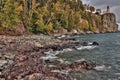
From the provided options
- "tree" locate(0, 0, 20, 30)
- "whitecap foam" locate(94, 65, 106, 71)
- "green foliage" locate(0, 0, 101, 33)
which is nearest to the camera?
"whitecap foam" locate(94, 65, 106, 71)

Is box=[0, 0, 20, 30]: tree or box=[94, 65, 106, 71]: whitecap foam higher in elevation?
box=[0, 0, 20, 30]: tree

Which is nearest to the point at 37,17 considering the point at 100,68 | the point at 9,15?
the point at 9,15

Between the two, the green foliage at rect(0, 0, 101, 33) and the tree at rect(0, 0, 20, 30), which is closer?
the tree at rect(0, 0, 20, 30)

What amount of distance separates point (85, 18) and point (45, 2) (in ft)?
172

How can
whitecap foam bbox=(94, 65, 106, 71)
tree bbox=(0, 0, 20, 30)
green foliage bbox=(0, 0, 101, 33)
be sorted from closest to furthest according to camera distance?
whitecap foam bbox=(94, 65, 106, 71) → tree bbox=(0, 0, 20, 30) → green foliage bbox=(0, 0, 101, 33)

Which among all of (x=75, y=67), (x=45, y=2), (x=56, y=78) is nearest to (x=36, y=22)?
(x=45, y=2)

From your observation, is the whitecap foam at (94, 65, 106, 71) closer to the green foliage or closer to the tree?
the green foliage

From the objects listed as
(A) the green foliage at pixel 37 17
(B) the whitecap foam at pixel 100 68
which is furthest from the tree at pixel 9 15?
(B) the whitecap foam at pixel 100 68

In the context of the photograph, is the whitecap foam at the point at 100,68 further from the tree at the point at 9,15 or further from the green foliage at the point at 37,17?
the tree at the point at 9,15

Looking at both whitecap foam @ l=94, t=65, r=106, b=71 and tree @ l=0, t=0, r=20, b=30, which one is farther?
tree @ l=0, t=0, r=20, b=30

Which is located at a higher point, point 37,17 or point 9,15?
point 9,15

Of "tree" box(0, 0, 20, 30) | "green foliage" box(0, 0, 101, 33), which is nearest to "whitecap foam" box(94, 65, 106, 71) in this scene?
"green foliage" box(0, 0, 101, 33)

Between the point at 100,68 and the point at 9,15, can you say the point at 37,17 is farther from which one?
the point at 100,68

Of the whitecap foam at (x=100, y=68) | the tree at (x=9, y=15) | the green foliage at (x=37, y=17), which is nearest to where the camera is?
the whitecap foam at (x=100, y=68)
